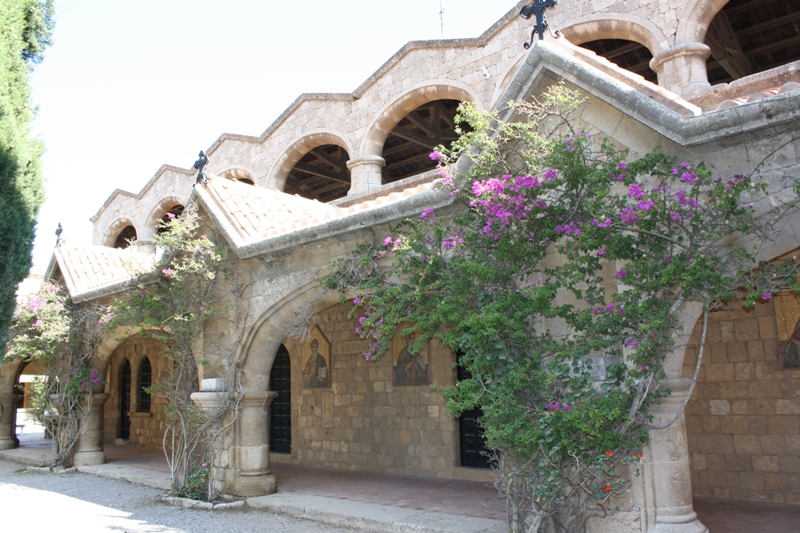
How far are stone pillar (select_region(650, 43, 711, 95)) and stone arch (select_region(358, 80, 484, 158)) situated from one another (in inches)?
119

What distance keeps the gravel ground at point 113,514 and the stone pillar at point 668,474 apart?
2.93 metres

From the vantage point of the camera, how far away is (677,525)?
4.25 m

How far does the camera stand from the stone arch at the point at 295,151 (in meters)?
12.3

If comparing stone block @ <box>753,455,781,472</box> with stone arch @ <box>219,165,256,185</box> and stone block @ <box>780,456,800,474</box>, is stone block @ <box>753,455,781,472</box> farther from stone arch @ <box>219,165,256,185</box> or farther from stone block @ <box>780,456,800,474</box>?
stone arch @ <box>219,165,256,185</box>

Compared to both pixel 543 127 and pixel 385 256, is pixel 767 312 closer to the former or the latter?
pixel 543 127

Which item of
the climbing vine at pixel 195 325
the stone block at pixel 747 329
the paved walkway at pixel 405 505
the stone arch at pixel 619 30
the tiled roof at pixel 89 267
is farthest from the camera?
the tiled roof at pixel 89 267

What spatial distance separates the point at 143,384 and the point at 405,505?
10076mm

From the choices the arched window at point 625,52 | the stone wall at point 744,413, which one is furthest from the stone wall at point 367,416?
the arched window at point 625,52

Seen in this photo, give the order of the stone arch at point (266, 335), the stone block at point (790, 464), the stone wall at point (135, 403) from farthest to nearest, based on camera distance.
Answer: the stone wall at point (135, 403), the stone arch at point (266, 335), the stone block at point (790, 464)

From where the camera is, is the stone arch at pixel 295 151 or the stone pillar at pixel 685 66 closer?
the stone pillar at pixel 685 66

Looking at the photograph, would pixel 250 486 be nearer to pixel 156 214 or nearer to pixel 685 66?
pixel 685 66

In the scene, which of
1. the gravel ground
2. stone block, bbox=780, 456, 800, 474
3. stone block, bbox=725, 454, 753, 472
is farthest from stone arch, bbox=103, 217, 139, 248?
stone block, bbox=780, 456, 800, 474

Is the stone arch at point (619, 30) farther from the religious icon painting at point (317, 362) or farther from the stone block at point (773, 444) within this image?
the religious icon painting at point (317, 362)

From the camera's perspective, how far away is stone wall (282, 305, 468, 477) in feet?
29.4
